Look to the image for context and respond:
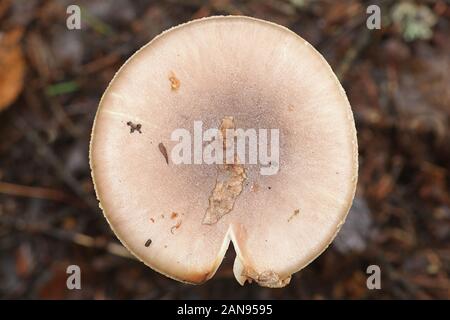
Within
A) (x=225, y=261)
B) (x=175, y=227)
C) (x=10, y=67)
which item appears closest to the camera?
(x=175, y=227)

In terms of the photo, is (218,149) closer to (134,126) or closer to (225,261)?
(134,126)

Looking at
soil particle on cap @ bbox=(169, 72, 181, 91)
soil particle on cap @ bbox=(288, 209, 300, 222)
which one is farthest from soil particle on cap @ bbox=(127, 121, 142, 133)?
soil particle on cap @ bbox=(288, 209, 300, 222)

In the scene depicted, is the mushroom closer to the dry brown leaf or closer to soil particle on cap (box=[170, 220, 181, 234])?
soil particle on cap (box=[170, 220, 181, 234])

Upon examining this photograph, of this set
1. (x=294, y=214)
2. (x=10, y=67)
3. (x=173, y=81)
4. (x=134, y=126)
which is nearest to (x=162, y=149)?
(x=134, y=126)

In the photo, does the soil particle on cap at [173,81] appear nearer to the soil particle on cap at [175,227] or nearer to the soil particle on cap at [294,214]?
the soil particle on cap at [175,227]

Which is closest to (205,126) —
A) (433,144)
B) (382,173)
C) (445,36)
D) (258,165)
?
(258,165)

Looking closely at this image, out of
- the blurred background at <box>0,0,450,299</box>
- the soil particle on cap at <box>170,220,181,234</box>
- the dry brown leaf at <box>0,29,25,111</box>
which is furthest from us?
the dry brown leaf at <box>0,29,25,111</box>

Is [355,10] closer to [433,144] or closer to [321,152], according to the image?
[433,144]
